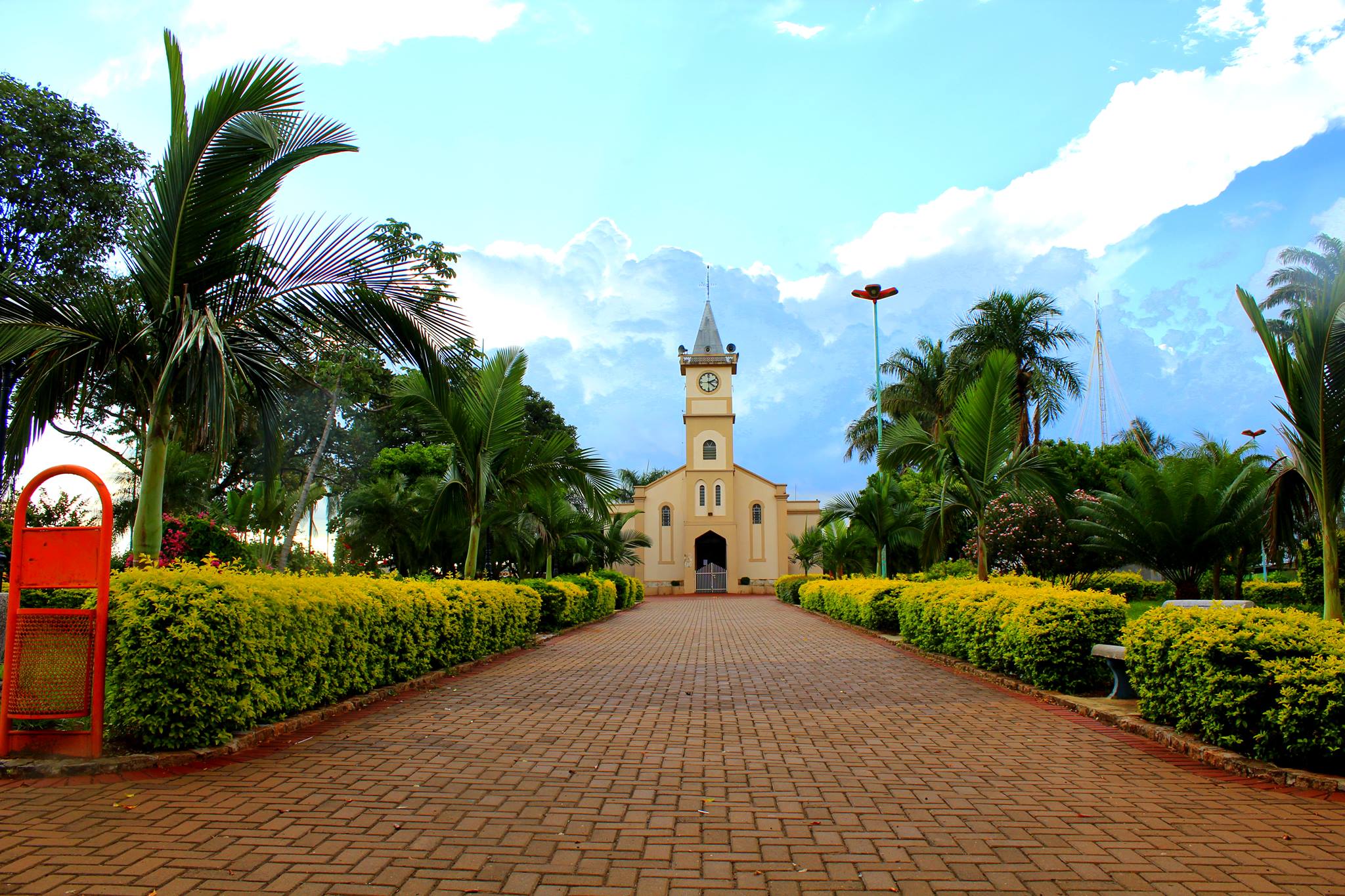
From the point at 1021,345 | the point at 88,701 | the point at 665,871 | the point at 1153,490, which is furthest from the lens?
the point at 1021,345

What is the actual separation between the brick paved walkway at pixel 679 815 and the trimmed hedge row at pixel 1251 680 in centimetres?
39

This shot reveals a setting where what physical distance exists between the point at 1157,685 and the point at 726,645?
856 centimetres

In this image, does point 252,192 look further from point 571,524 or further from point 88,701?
point 571,524

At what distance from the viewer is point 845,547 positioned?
2780 centimetres

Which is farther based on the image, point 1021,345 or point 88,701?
point 1021,345

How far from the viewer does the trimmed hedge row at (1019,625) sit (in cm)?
772

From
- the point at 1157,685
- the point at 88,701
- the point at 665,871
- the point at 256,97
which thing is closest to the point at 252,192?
the point at 256,97

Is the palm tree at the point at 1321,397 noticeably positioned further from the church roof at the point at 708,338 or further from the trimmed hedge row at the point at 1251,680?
the church roof at the point at 708,338

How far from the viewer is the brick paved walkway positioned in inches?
128

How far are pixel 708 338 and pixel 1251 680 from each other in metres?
45.2

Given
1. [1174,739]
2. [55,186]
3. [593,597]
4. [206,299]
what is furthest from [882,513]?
[55,186]

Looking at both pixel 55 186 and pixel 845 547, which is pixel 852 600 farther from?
pixel 55 186

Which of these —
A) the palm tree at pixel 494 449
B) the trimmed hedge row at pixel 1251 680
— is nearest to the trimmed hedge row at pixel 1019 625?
the trimmed hedge row at pixel 1251 680

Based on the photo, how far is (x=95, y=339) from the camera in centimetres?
603
